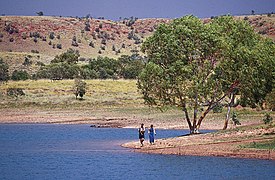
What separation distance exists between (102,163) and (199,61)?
13.6 meters

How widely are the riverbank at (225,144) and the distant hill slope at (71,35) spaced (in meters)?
86.8

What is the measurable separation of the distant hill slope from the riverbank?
86.8 m

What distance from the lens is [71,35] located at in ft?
514

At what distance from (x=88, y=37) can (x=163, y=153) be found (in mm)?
118101

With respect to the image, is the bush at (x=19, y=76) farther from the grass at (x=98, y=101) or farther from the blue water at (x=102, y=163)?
the blue water at (x=102, y=163)

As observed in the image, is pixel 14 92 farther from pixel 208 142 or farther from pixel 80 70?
pixel 208 142

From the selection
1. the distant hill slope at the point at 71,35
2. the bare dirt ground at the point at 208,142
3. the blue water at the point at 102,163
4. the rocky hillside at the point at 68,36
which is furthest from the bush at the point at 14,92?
the rocky hillside at the point at 68,36

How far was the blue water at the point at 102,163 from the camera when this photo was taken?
34.2 metres

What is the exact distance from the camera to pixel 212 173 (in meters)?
34.0

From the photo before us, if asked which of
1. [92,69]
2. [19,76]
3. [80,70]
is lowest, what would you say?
[19,76]

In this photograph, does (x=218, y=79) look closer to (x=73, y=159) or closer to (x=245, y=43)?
(x=245, y=43)

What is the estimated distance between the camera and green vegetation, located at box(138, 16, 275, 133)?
4722 centimetres

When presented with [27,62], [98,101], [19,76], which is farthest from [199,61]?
[27,62]

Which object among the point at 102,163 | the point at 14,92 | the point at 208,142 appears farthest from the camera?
the point at 14,92
